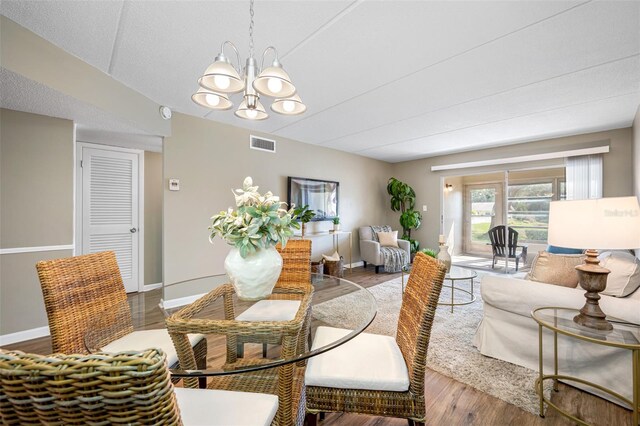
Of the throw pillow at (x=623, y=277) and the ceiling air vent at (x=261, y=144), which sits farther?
the ceiling air vent at (x=261, y=144)

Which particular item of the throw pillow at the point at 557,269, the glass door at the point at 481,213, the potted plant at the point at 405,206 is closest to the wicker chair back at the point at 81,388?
the throw pillow at the point at 557,269

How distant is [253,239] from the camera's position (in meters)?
1.27

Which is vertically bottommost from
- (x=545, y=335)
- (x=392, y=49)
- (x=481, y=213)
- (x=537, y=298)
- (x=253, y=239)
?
(x=545, y=335)

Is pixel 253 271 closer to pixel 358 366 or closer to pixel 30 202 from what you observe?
pixel 358 366

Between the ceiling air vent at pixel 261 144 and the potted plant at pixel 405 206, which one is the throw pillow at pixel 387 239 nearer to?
the potted plant at pixel 405 206

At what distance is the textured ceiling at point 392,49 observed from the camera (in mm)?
1676

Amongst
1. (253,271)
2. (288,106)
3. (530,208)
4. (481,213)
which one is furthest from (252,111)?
(481,213)

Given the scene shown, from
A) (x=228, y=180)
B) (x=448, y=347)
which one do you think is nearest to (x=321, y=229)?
(x=228, y=180)

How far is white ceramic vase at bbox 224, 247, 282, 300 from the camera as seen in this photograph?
128cm

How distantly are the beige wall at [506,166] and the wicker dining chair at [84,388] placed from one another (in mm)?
5763

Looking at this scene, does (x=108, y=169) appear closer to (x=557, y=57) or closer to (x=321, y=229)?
(x=321, y=229)

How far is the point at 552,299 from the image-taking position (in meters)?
1.88

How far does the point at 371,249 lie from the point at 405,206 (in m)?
1.80

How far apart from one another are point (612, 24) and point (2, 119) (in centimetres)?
493
